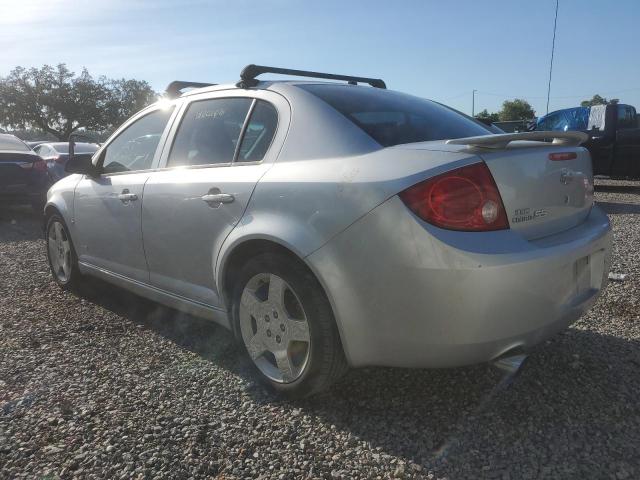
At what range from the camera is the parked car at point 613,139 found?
1086 cm

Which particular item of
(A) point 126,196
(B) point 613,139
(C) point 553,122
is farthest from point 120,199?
(C) point 553,122

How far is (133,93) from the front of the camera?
Result: 174 feet

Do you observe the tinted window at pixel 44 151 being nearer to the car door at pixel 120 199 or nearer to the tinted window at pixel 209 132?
the car door at pixel 120 199

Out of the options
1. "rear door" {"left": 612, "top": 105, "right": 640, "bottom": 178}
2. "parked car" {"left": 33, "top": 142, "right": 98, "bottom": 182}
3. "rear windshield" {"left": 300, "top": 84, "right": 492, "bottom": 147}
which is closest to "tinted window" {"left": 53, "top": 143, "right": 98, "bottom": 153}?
"parked car" {"left": 33, "top": 142, "right": 98, "bottom": 182}

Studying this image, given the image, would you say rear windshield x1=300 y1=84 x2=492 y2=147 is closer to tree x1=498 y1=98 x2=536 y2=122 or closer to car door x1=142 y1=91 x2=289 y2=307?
car door x1=142 y1=91 x2=289 y2=307

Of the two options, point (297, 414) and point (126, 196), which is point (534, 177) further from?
point (126, 196)

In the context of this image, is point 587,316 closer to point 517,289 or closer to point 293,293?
point 517,289

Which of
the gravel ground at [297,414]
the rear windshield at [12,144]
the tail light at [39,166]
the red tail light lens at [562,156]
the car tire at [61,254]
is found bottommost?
Answer: the gravel ground at [297,414]

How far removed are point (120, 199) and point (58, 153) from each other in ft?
28.5

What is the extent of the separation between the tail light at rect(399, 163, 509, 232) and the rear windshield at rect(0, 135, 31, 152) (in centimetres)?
898

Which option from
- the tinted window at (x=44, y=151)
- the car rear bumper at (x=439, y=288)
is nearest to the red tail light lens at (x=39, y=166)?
the tinted window at (x=44, y=151)

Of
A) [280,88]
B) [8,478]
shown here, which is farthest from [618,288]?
[8,478]

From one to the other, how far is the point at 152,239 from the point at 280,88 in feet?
3.96

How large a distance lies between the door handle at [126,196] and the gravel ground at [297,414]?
89cm
